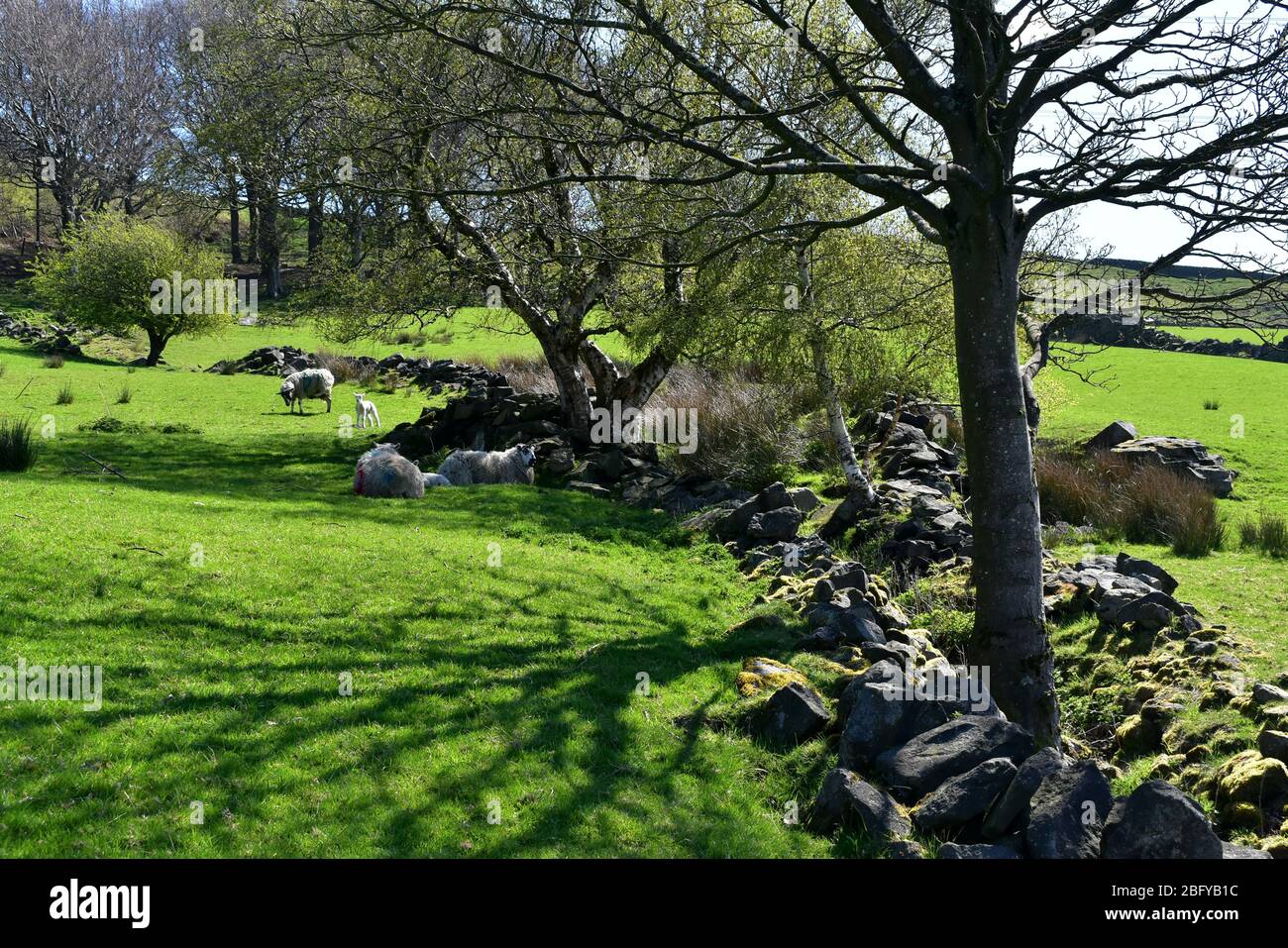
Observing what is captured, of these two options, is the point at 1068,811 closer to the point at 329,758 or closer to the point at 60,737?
the point at 329,758

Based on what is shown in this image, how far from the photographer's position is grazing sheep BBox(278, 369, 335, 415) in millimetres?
32344

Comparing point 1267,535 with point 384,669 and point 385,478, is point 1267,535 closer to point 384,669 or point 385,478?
point 384,669

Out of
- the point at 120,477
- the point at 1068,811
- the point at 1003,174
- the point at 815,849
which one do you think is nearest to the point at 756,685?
the point at 815,849

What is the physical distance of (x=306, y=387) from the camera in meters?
32.7

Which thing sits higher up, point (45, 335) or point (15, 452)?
point (45, 335)

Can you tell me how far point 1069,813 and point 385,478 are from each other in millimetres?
14384

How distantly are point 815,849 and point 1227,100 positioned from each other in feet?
23.8

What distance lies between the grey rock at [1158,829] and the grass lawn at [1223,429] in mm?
5389

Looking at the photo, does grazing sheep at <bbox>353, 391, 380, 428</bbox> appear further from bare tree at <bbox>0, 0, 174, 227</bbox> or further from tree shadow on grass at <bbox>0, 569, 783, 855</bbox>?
bare tree at <bbox>0, 0, 174, 227</bbox>

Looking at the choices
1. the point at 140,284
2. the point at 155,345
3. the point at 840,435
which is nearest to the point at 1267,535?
the point at 840,435

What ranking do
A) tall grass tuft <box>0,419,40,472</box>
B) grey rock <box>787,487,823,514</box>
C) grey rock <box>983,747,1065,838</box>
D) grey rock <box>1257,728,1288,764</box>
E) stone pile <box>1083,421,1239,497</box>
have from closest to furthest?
grey rock <box>983,747,1065,838</box>
grey rock <box>1257,728,1288,764</box>
tall grass tuft <box>0,419,40,472</box>
grey rock <box>787,487,823,514</box>
stone pile <box>1083,421,1239,497</box>

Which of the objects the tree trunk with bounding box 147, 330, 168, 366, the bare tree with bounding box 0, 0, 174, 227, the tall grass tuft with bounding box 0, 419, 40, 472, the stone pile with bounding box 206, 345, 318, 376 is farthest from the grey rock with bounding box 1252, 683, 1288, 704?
the bare tree with bounding box 0, 0, 174, 227

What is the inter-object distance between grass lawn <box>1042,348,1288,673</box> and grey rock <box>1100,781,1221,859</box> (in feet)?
17.7

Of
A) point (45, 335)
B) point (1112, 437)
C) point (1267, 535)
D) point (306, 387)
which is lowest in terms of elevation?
point (1267, 535)
